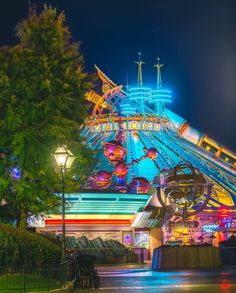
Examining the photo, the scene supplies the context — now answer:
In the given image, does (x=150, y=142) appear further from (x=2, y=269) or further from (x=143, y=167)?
(x=2, y=269)

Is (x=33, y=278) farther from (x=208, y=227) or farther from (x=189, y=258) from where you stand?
(x=208, y=227)

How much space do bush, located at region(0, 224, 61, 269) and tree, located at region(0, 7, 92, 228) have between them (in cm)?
406

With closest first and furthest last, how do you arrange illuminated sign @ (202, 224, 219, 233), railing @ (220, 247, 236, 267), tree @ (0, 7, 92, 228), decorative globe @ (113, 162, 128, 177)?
tree @ (0, 7, 92, 228), railing @ (220, 247, 236, 267), decorative globe @ (113, 162, 128, 177), illuminated sign @ (202, 224, 219, 233)

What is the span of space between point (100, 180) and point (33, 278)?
39.2 meters

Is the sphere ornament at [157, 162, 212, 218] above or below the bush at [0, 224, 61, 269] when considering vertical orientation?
above

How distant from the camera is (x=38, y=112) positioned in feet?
89.5

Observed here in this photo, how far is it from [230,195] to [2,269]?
177ft

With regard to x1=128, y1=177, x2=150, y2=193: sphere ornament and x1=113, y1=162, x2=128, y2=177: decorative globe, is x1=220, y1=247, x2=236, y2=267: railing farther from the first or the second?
x1=113, y1=162, x2=128, y2=177: decorative globe

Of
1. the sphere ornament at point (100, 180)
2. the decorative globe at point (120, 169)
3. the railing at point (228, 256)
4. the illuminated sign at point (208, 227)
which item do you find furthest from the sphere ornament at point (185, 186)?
the illuminated sign at point (208, 227)

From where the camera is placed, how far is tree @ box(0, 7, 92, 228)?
27.0 m

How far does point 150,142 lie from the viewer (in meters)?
80.8

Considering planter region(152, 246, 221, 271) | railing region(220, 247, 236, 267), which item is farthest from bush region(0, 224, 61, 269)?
railing region(220, 247, 236, 267)

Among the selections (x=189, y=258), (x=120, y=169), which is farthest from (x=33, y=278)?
(x=120, y=169)

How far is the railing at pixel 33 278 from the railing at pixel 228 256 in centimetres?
2107
